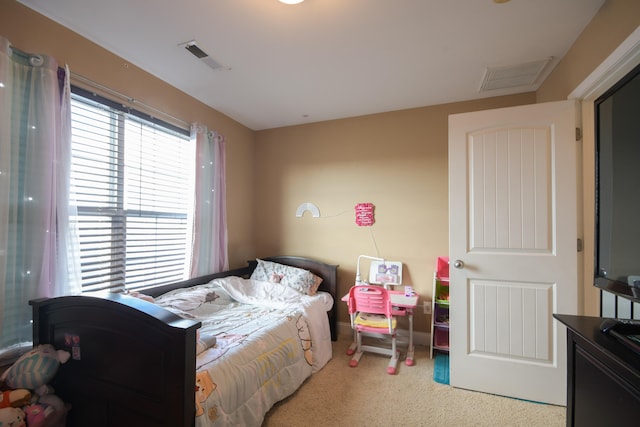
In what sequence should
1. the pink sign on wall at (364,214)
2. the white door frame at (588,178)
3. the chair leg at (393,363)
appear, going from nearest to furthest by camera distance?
the white door frame at (588,178) < the chair leg at (393,363) < the pink sign on wall at (364,214)

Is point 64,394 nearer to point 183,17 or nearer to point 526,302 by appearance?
point 183,17

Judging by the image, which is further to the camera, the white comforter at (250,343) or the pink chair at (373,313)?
the pink chair at (373,313)

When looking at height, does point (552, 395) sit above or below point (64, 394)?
below

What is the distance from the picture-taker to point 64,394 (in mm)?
1435

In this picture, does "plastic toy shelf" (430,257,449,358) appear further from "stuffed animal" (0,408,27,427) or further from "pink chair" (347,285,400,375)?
"stuffed animal" (0,408,27,427)

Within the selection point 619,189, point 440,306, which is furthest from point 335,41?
point 440,306

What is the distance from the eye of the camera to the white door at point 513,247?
1.91m

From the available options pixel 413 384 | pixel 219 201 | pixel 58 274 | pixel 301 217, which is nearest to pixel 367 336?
pixel 413 384

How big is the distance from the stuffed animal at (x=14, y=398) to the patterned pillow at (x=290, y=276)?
1849 mm

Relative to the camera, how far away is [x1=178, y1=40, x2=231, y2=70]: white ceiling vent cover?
76.3 inches

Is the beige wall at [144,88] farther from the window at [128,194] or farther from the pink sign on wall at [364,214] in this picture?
the pink sign on wall at [364,214]

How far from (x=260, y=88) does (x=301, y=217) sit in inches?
59.1

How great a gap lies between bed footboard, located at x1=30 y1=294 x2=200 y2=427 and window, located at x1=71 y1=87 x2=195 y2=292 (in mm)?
577

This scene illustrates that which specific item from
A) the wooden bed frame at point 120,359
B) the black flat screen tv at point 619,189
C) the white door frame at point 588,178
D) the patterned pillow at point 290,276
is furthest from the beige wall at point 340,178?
the wooden bed frame at point 120,359
